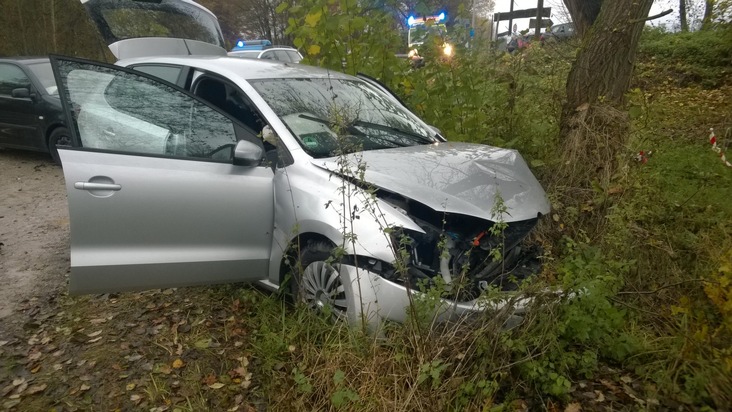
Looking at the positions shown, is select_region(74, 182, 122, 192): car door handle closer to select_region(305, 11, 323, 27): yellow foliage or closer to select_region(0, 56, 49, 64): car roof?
select_region(305, 11, 323, 27): yellow foliage

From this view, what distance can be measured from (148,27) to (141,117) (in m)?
3.63

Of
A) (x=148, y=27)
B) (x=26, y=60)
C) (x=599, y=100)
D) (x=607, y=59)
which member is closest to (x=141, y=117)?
(x=148, y=27)

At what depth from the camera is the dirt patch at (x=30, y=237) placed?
402 centimetres

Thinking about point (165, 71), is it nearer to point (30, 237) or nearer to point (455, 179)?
point (30, 237)

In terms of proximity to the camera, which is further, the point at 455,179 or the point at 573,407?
the point at 455,179

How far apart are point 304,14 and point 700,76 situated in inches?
310

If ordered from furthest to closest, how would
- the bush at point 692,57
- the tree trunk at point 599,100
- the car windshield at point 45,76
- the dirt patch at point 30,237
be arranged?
the bush at point 692,57, the car windshield at point 45,76, the tree trunk at point 599,100, the dirt patch at point 30,237

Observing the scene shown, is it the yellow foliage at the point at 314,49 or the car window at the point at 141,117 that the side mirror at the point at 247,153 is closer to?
the car window at the point at 141,117

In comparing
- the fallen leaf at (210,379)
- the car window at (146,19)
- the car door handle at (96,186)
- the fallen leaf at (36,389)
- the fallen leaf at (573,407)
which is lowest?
the fallen leaf at (36,389)

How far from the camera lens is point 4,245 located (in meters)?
4.83

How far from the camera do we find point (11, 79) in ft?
23.8

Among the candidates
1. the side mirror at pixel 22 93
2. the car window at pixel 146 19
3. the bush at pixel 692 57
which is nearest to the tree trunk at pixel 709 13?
the bush at pixel 692 57

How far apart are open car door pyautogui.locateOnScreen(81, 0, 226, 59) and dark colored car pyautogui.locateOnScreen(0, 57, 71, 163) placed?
1316 millimetres

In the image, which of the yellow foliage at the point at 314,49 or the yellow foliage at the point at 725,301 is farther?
the yellow foliage at the point at 314,49
